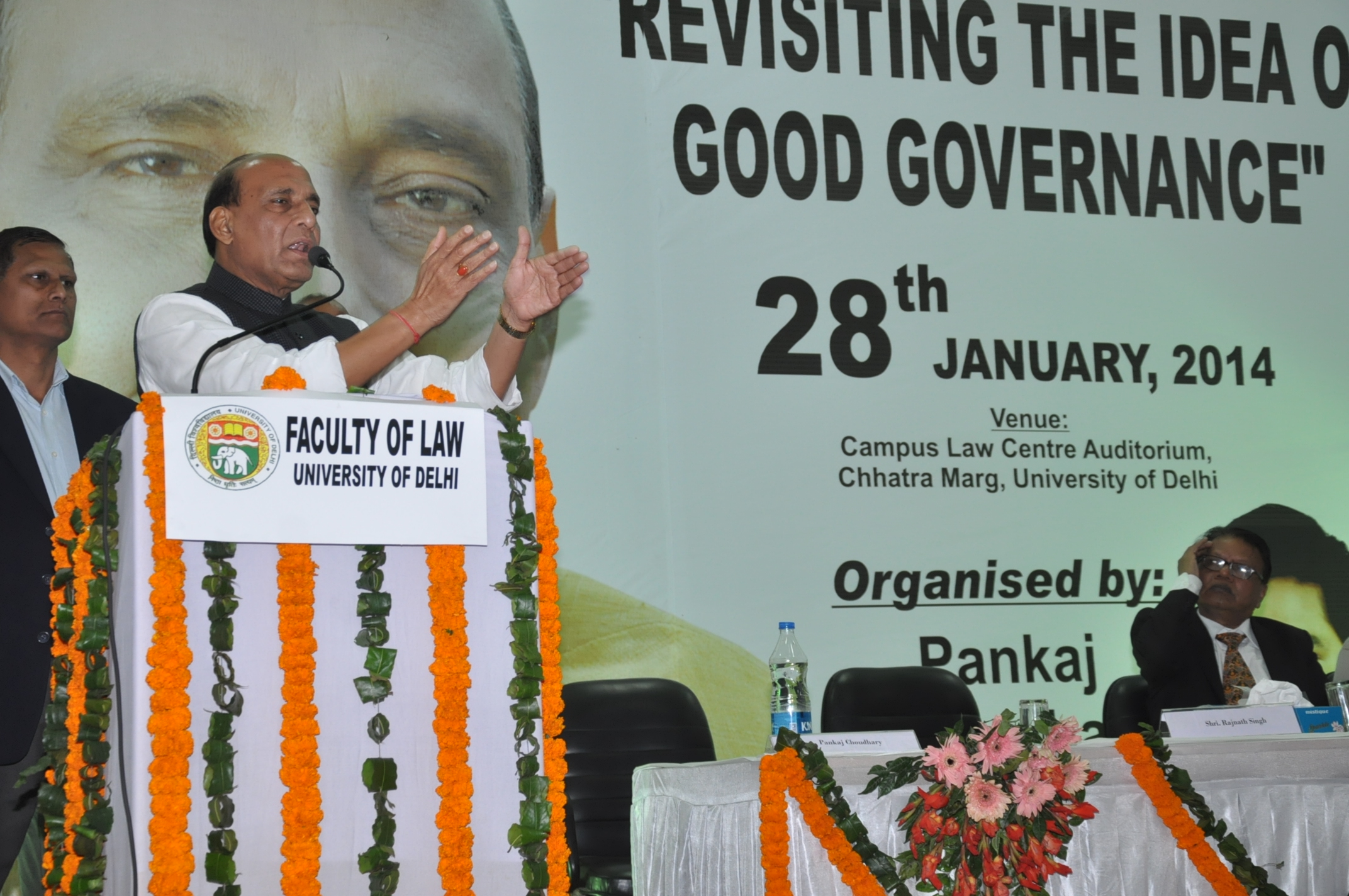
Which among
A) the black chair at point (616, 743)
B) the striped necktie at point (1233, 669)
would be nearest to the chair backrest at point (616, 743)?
the black chair at point (616, 743)

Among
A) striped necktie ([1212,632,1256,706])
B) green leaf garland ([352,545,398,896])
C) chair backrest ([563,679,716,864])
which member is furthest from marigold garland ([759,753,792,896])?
striped necktie ([1212,632,1256,706])

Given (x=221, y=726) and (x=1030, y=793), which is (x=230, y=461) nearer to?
(x=221, y=726)

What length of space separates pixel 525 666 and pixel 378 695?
192 mm

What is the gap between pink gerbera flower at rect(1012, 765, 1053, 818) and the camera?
1988 millimetres

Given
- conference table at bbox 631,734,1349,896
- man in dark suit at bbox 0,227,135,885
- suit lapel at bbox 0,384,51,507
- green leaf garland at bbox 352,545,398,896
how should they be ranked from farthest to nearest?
suit lapel at bbox 0,384,51,507, man in dark suit at bbox 0,227,135,885, conference table at bbox 631,734,1349,896, green leaf garland at bbox 352,545,398,896

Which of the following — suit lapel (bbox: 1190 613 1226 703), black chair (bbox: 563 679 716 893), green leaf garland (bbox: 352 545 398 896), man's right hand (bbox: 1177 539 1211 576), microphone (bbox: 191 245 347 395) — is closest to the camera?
green leaf garland (bbox: 352 545 398 896)

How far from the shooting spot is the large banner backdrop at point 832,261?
412 centimetres

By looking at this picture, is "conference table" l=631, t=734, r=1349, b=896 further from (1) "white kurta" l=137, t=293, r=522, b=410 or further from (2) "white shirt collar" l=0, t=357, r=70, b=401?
(2) "white shirt collar" l=0, t=357, r=70, b=401

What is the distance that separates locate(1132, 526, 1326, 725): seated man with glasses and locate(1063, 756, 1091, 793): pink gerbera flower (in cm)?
206

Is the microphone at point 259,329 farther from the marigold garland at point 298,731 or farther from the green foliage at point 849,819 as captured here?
the green foliage at point 849,819

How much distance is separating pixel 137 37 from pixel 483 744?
3.16 metres

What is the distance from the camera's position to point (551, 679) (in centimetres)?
174

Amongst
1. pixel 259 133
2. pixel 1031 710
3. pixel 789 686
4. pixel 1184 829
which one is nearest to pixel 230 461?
pixel 1031 710

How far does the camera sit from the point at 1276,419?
5.17 m
